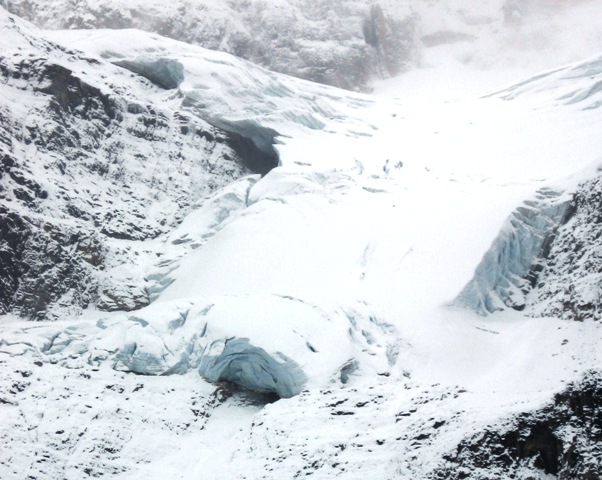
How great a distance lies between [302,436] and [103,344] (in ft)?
36.4

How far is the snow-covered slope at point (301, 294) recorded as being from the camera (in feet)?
62.7

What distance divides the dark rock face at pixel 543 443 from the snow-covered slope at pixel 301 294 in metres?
0.05

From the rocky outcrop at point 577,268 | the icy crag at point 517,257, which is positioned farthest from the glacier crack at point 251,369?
the rocky outcrop at point 577,268

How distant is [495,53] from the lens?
105m

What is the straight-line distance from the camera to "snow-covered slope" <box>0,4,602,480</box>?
19125 millimetres

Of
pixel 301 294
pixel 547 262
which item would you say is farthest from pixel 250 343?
pixel 547 262

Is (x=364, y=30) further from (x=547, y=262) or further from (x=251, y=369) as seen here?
(x=251, y=369)

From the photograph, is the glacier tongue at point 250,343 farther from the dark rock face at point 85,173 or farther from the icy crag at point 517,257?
the dark rock face at point 85,173

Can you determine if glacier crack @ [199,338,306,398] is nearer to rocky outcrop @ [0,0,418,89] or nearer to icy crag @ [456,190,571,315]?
icy crag @ [456,190,571,315]

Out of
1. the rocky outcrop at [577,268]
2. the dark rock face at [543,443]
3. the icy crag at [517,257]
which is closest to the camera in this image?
the dark rock face at [543,443]

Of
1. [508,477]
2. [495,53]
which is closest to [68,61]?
[508,477]

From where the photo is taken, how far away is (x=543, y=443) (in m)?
15.2

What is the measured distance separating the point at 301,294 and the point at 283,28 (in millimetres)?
70130

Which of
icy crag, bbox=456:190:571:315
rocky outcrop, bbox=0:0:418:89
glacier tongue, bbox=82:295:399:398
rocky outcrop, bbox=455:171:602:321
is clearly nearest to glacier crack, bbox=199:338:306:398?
glacier tongue, bbox=82:295:399:398
